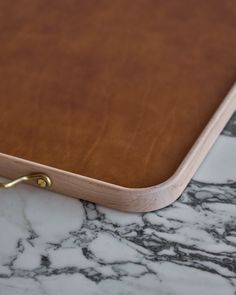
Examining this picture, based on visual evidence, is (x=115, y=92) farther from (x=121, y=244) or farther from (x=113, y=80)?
(x=121, y=244)

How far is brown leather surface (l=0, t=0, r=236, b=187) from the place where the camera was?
95cm

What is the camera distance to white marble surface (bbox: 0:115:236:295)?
32.9 inches

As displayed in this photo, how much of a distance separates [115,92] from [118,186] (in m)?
0.20

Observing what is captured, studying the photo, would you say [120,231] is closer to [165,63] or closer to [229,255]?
[229,255]

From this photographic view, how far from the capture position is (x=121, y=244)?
88 cm

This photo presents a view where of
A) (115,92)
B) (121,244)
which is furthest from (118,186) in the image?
(115,92)

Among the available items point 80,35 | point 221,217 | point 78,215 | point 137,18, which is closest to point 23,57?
point 80,35

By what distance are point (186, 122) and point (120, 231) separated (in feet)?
0.63

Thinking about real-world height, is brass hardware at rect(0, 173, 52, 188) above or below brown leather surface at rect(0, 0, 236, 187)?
below

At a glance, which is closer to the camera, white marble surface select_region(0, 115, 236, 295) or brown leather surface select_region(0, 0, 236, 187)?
white marble surface select_region(0, 115, 236, 295)

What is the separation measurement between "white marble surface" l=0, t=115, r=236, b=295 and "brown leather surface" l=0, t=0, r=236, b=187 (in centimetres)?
6

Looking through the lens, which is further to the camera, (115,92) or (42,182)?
(115,92)

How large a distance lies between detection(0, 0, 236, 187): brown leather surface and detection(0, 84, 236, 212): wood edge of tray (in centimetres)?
1

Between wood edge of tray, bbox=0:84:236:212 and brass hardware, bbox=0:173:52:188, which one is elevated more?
wood edge of tray, bbox=0:84:236:212
